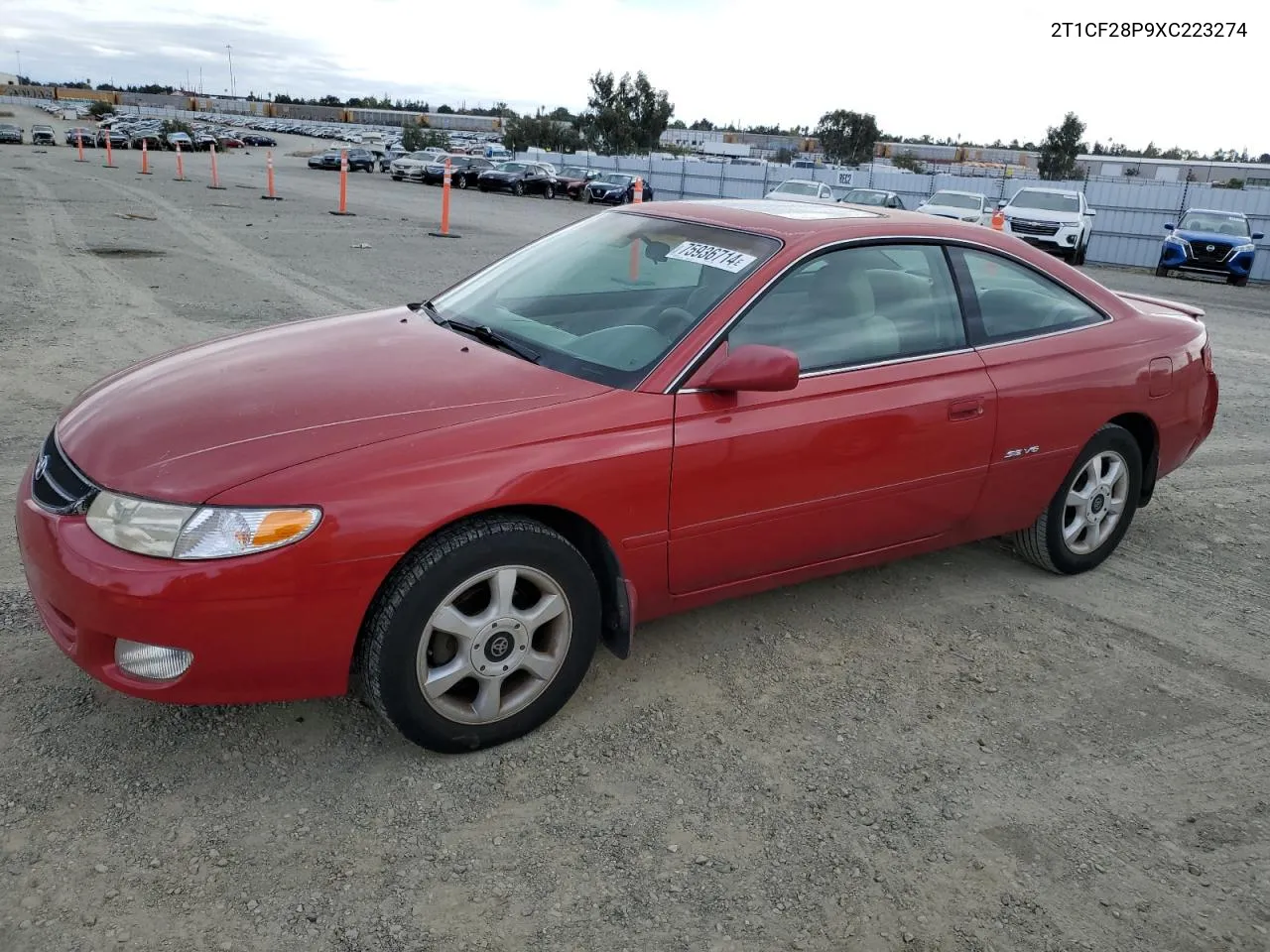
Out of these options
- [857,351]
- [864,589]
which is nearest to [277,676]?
[857,351]

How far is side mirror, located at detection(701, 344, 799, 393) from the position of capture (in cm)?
298

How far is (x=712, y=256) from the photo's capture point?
138 inches

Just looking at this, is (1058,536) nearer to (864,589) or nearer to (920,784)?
(864,589)

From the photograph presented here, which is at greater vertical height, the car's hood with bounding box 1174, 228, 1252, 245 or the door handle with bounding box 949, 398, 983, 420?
the car's hood with bounding box 1174, 228, 1252, 245

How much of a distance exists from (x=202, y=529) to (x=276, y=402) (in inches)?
22.6

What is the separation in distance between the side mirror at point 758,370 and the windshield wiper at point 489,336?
646 mm

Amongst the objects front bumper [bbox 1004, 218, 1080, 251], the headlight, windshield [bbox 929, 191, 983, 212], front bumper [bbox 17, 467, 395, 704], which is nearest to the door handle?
front bumper [bbox 17, 467, 395, 704]

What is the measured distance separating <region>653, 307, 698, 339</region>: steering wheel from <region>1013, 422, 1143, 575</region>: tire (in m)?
1.97

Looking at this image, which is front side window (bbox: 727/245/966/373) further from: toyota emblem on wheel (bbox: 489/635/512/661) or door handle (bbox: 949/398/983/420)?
toyota emblem on wheel (bbox: 489/635/512/661)

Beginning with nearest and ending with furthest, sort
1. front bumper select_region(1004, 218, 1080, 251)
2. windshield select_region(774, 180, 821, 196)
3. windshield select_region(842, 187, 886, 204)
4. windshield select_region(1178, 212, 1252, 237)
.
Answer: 1. windshield select_region(1178, 212, 1252, 237)
2. front bumper select_region(1004, 218, 1080, 251)
3. windshield select_region(842, 187, 886, 204)
4. windshield select_region(774, 180, 821, 196)

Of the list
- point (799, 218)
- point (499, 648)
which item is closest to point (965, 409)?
point (799, 218)

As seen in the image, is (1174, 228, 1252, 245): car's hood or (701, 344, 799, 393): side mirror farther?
(1174, 228, 1252, 245): car's hood

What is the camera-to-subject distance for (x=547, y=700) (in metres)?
3.00

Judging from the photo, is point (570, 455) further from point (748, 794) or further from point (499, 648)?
point (748, 794)
